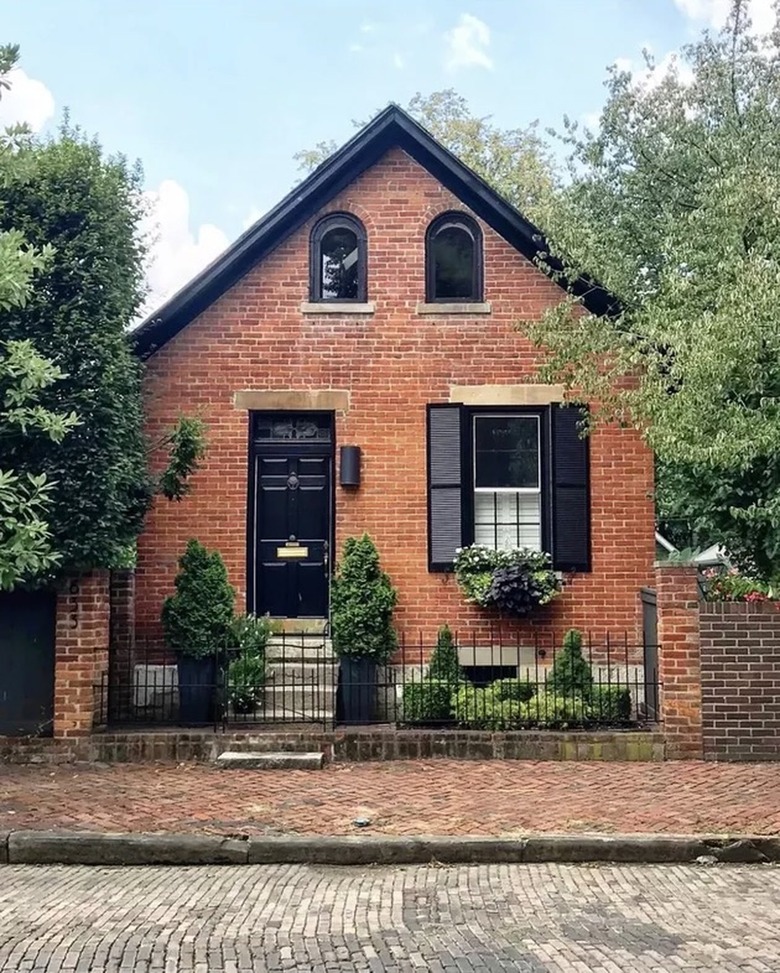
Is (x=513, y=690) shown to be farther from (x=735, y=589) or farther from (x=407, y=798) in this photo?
(x=407, y=798)

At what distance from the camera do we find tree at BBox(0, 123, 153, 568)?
30.7 feet

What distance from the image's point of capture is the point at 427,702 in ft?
33.2

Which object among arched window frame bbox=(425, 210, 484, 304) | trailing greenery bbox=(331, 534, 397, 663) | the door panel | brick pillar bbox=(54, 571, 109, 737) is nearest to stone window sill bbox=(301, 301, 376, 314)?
arched window frame bbox=(425, 210, 484, 304)

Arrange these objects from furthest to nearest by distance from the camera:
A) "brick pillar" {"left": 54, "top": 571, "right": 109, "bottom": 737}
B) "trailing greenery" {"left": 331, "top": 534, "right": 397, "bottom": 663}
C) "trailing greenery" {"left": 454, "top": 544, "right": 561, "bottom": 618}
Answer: "trailing greenery" {"left": 454, "top": 544, "right": 561, "bottom": 618}
"trailing greenery" {"left": 331, "top": 534, "right": 397, "bottom": 663}
"brick pillar" {"left": 54, "top": 571, "right": 109, "bottom": 737}

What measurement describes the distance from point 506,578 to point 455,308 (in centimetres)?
328

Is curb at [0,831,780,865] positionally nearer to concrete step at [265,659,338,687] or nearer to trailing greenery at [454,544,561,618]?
concrete step at [265,659,338,687]

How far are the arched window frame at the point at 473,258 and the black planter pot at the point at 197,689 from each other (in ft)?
16.5

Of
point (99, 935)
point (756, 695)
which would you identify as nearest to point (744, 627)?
point (756, 695)

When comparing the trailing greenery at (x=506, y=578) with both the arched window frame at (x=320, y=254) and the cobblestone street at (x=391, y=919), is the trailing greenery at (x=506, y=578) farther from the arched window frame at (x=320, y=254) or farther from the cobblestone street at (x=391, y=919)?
the cobblestone street at (x=391, y=919)

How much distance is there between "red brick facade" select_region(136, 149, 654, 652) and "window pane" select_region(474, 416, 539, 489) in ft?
1.70

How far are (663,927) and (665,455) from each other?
575 centimetres

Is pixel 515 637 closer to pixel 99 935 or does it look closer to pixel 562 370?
pixel 562 370

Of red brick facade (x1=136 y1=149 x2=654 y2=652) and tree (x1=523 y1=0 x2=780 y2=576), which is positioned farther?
red brick facade (x1=136 y1=149 x2=654 y2=652)

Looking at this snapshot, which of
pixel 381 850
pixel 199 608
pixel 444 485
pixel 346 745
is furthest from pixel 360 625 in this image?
pixel 381 850
